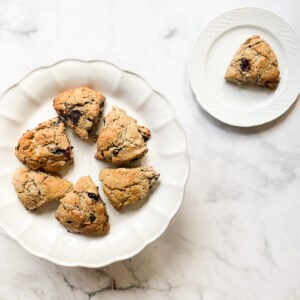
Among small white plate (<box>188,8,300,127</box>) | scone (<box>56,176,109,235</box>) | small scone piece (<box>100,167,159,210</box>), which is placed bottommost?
scone (<box>56,176,109,235</box>)

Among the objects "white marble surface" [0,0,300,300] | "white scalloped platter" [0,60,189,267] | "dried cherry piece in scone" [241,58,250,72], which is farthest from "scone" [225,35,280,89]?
"white scalloped platter" [0,60,189,267]

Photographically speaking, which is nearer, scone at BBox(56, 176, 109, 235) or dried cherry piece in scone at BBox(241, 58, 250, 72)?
scone at BBox(56, 176, 109, 235)

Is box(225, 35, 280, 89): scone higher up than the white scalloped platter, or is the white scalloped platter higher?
box(225, 35, 280, 89): scone

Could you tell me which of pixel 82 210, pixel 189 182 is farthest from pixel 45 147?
pixel 189 182

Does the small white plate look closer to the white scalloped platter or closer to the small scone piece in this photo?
the white scalloped platter

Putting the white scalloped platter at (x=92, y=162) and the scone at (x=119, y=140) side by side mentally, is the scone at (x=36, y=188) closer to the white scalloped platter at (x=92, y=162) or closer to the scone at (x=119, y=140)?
the white scalloped platter at (x=92, y=162)

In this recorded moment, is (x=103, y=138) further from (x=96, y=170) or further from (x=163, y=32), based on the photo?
(x=163, y=32)
